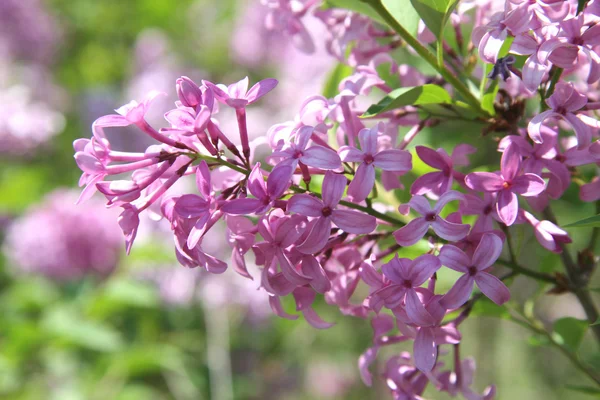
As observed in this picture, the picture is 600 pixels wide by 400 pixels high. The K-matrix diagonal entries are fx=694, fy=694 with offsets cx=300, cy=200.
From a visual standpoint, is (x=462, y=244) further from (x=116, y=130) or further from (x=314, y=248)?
(x=116, y=130)

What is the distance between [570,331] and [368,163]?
24 cm

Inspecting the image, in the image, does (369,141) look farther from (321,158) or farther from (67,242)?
(67,242)

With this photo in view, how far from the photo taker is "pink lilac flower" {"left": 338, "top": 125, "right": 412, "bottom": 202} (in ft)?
1.13

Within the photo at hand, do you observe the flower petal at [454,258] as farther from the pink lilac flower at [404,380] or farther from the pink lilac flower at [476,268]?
the pink lilac flower at [404,380]

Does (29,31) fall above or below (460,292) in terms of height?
below

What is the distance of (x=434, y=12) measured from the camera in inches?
15.4

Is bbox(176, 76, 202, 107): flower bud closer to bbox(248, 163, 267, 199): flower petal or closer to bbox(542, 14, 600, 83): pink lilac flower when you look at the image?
bbox(248, 163, 267, 199): flower petal

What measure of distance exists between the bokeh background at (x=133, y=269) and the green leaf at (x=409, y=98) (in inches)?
24.2

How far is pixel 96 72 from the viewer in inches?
86.7

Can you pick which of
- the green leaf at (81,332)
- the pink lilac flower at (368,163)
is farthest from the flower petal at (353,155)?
the green leaf at (81,332)

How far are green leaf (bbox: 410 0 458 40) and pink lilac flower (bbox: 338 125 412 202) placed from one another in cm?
9

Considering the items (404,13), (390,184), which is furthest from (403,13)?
(390,184)

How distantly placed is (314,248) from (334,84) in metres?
0.25

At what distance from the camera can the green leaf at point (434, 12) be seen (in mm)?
383
